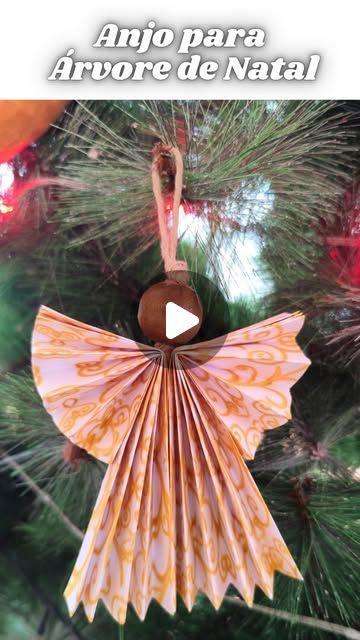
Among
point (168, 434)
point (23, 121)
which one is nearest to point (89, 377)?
point (168, 434)

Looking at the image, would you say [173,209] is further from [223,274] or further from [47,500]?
[47,500]

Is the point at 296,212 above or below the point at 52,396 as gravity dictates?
above

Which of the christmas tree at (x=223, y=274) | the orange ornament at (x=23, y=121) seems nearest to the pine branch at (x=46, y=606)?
the christmas tree at (x=223, y=274)

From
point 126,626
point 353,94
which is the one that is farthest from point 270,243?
point 126,626

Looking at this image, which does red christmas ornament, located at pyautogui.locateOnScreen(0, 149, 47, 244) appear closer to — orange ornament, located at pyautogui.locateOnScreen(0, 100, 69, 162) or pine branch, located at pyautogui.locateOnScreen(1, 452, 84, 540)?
orange ornament, located at pyautogui.locateOnScreen(0, 100, 69, 162)

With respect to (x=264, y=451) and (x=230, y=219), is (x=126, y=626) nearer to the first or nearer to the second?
(x=264, y=451)

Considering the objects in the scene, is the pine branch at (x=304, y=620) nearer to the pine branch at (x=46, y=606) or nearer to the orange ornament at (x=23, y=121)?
the pine branch at (x=46, y=606)
